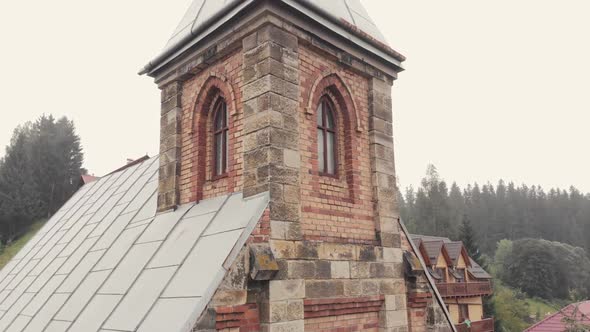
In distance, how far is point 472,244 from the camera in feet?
140

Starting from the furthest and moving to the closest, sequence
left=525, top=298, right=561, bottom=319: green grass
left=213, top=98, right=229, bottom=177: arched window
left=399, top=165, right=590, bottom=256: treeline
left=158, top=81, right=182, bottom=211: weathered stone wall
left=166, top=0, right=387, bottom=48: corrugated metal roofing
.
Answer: left=399, top=165, right=590, bottom=256: treeline
left=525, top=298, right=561, bottom=319: green grass
left=158, top=81, right=182, bottom=211: weathered stone wall
left=213, top=98, right=229, bottom=177: arched window
left=166, top=0, right=387, bottom=48: corrugated metal roofing

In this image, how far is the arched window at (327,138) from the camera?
6.30 m

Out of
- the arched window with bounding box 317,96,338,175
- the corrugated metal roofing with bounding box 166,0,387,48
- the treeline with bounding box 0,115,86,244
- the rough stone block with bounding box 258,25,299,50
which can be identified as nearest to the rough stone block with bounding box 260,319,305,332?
the arched window with bounding box 317,96,338,175

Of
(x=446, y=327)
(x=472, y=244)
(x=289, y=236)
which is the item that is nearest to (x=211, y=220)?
(x=289, y=236)

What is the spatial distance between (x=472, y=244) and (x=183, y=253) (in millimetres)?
41600

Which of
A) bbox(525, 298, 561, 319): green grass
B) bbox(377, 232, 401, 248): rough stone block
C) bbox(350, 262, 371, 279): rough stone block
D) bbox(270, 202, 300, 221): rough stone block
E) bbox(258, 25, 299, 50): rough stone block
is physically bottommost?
bbox(525, 298, 561, 319): green grass

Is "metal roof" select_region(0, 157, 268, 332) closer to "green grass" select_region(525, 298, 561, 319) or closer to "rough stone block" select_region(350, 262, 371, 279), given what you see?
"rough stone block" select_region(350, 262, 371, 279)

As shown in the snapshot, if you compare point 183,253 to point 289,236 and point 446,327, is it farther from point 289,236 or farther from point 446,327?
point 446,327

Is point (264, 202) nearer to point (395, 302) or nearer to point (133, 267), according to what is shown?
point (133, 267)

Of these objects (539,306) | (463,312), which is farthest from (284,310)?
(539,306)

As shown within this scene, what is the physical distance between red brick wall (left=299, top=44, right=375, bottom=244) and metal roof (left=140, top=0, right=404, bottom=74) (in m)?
0.47

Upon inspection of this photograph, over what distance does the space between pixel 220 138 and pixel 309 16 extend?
204cm

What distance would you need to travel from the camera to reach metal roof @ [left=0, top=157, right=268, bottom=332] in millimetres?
4719

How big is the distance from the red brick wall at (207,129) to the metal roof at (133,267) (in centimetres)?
25
